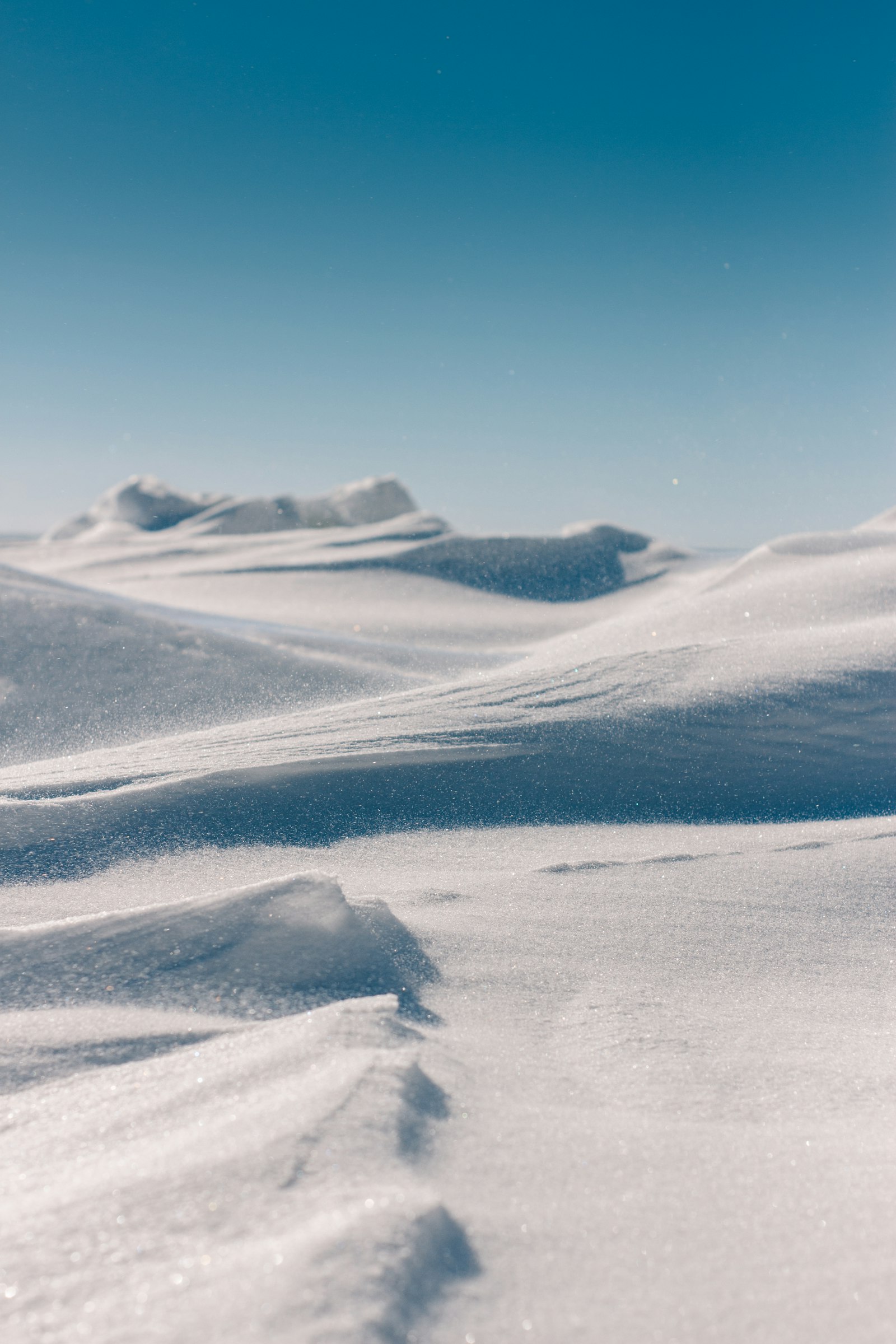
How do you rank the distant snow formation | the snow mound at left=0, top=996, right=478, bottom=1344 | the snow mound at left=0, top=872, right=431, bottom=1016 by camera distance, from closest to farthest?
the snow mound at left=0, top=996, right=478, bottom=1344, the snow mound at left=0, top=872, right=431, bottom=1016, the distant snow formation

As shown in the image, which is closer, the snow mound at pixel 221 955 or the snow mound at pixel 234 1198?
the snow mound at pixel 234 1198

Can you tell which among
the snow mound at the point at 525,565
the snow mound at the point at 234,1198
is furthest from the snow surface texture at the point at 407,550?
the snow mound at the point at 234,1198

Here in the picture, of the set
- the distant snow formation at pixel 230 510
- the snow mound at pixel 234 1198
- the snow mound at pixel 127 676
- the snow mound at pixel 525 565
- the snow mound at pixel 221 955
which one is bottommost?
the snow mound at pixel 234 1198

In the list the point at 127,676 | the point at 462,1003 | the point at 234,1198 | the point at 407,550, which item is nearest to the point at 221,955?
the point at 462,1003

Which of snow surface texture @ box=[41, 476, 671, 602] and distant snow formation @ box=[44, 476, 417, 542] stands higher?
distant snow formation @ box=[44, 476, 417, 542]

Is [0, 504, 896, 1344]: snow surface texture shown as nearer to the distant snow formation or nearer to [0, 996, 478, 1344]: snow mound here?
[0, 996, 478, 1344]: snow mound

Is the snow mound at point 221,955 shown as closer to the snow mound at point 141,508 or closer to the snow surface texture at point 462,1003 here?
the snow surface texture at point 462,1003

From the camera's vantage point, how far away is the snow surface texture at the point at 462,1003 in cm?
59

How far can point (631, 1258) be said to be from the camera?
62 cm

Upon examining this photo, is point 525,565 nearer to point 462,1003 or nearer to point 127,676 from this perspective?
point 127,676

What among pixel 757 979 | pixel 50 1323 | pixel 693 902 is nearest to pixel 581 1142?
pixel 50 1323

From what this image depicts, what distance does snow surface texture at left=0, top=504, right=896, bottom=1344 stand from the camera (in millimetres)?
586

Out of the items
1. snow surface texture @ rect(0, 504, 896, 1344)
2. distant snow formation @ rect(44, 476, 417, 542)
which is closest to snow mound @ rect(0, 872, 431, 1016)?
snow surface texture @ rect(0, 504, 896, 1344)

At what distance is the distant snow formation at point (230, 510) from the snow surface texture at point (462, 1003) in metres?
7.79
